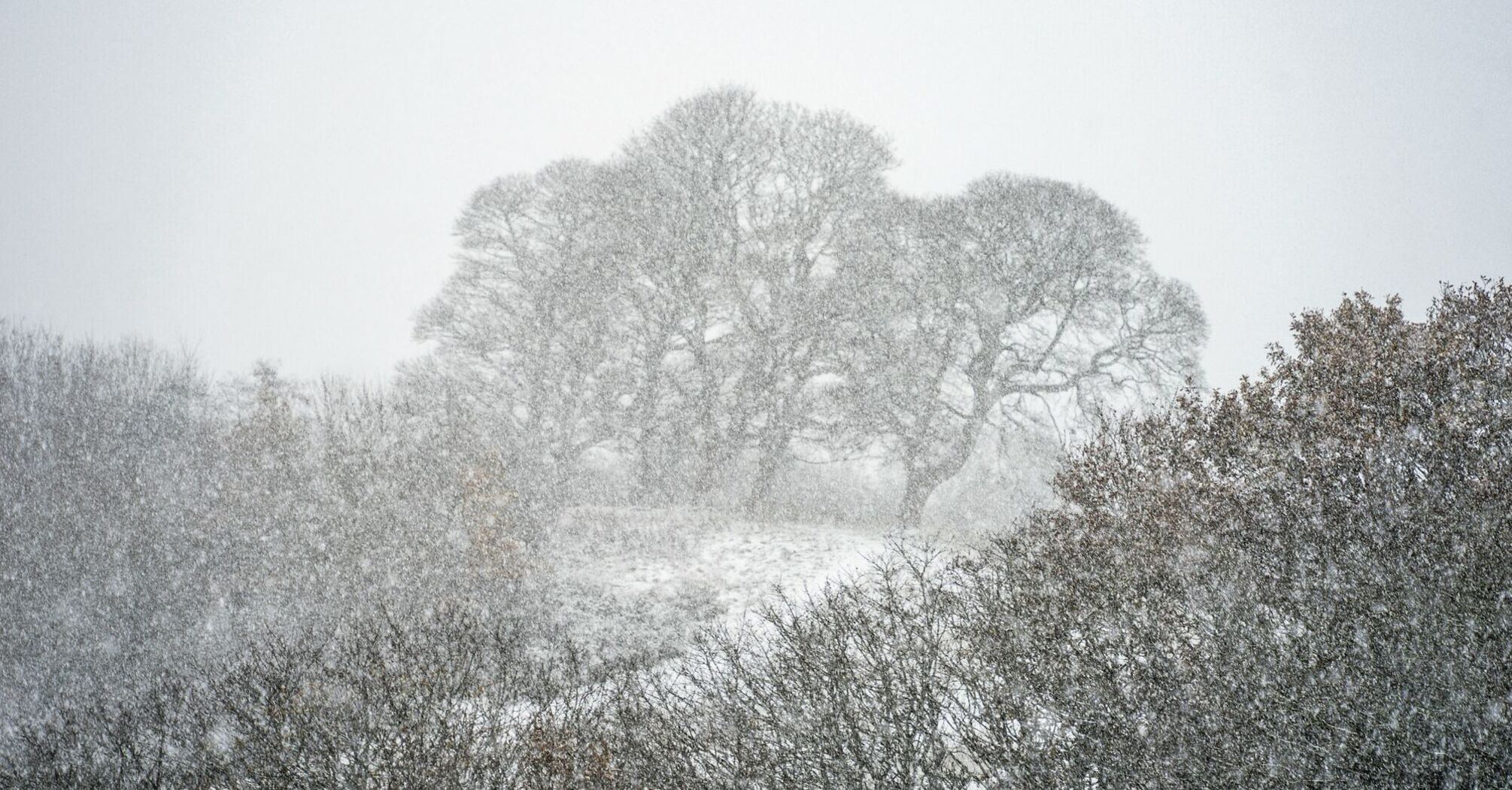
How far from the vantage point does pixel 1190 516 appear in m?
6.89

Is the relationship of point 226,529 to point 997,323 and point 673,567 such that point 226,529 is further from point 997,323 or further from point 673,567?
→ point 997,323

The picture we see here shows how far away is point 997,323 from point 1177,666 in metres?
13.9

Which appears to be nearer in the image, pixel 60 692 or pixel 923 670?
pixel 923 670

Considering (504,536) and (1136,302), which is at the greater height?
(1136,302)

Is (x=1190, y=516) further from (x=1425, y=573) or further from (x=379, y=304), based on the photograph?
(x=379, y=304)

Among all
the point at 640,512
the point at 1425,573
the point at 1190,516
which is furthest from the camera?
the point at 640,512

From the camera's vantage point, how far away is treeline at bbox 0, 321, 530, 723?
12180 mm

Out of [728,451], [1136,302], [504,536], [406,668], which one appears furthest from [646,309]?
[406,668]

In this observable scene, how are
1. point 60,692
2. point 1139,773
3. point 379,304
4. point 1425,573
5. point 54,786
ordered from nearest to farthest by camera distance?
point 1139,773, point 1425,573, point 54,786, point 60,692, point 379,304

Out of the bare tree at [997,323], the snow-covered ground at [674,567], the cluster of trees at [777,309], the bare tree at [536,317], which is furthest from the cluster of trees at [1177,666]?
the bare tree at [536,317]

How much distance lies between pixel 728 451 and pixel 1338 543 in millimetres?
14414

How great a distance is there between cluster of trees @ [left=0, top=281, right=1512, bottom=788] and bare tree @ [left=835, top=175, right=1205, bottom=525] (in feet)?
34.3

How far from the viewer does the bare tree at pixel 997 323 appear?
59.3 ft

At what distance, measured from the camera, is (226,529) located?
1416cm
